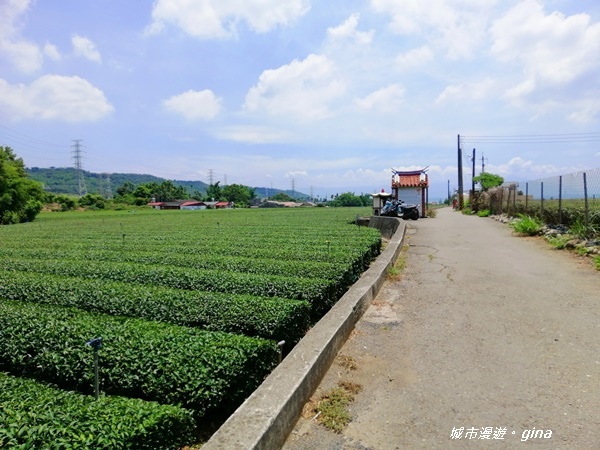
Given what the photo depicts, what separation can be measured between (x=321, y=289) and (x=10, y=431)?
415cm

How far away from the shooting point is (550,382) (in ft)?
11.7

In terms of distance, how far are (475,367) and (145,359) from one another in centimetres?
314

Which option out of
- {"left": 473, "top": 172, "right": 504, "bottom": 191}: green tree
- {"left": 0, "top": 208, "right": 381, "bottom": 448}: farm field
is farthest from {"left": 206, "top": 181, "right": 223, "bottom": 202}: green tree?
{"left": 0, "top": 208, "right": 381, "bottom": 448}: farm field

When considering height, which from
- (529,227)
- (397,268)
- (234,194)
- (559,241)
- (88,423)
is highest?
(234,194)

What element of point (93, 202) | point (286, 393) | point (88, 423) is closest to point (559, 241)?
point (286, 393)

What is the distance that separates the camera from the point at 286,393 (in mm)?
3000

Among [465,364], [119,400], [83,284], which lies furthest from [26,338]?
[465,364]

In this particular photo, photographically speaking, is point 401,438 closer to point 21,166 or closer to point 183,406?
point 183,406

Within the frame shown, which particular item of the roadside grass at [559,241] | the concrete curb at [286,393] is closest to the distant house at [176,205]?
the roadside grass at [559,241]

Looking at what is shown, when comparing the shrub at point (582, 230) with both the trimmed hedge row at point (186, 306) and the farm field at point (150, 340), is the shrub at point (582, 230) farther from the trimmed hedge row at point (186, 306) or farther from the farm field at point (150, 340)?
the trimmed hedge row at point (186, 306)

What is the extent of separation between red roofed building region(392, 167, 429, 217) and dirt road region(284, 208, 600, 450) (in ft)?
65.5

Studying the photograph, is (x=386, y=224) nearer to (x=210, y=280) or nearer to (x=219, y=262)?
(x=219, y=262)

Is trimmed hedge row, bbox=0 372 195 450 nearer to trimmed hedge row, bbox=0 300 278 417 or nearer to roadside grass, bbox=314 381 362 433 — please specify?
trimmed hedge row, bbox=0 300 278 417

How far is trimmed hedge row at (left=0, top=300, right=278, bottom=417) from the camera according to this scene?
3.12 metres
